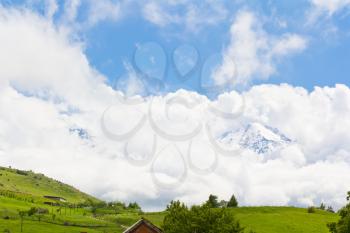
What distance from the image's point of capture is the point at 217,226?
7219cm

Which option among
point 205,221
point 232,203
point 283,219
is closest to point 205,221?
point 205,221

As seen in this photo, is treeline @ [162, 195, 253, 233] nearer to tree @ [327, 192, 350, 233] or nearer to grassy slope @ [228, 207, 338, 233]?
tree @ [327, 192, 350, 233]

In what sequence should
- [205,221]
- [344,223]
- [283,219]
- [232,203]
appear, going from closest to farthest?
[344,223] → [205,221] → [283,219] → [232,203]

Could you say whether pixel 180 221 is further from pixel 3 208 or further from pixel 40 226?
pixel 3 208

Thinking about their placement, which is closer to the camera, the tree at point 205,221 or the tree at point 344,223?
the tree at point 344,223

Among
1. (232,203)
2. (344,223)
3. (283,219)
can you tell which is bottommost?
(344,223)

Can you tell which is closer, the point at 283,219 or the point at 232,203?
the point at 283,219

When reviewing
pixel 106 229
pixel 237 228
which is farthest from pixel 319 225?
pixel 237 228

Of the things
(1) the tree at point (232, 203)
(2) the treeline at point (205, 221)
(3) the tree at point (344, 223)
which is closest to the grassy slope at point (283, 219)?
(1) the tree at point (232, 203)

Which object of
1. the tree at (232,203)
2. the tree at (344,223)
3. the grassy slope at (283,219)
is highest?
the tree at (232,203)

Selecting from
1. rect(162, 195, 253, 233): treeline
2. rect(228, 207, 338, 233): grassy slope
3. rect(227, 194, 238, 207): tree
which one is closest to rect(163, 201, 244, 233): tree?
rect(162, 195, 253, 233): treeline

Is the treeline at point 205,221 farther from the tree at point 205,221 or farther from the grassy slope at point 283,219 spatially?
the grassy slope at point 283,219

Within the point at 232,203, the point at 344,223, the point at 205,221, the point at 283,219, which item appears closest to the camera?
the point at 344,223

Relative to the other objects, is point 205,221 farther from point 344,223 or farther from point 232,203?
point 232,203
